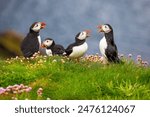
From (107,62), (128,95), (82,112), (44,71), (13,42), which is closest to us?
(82,112)

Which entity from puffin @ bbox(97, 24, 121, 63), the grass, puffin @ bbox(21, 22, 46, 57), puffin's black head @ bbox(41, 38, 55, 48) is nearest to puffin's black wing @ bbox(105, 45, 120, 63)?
puffin @ bbox(97, 24, 121, 63)

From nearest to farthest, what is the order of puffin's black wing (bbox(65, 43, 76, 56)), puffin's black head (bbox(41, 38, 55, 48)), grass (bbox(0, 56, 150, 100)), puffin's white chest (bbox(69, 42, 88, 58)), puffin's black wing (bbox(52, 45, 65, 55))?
grass (bbox(0, 56, 150, 100)) < puffin's white chest (bbox(69, 42, 88, 58)) < puffin's black wing (bbox(65, 43, 76, 56)) < puffin's black wing (bbox(52, 45, 65, 55)) < puffin's black head (bbox(41, 38, 55, 48))

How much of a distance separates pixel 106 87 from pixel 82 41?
506cm

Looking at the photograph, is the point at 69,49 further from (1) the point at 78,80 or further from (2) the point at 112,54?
(1) the point at 78,80

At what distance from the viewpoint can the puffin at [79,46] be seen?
18.0 m

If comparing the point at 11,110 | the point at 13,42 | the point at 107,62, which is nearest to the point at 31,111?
the point at 11,110

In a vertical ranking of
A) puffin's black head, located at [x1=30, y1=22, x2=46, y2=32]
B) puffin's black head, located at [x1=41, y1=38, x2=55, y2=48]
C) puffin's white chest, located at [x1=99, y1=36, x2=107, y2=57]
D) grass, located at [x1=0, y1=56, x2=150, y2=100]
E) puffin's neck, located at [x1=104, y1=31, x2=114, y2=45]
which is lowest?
grass, located at [x1=0, y1=56, x2=150, y2=100]

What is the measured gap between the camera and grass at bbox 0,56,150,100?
512 inches

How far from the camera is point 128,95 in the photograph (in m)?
12.7

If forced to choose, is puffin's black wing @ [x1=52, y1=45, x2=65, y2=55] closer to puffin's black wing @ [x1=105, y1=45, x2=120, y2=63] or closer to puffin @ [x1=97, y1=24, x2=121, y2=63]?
puffin @ [x1=97, y1=24, x2=121, y2=63]

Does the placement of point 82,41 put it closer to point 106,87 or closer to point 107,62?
point 107,62

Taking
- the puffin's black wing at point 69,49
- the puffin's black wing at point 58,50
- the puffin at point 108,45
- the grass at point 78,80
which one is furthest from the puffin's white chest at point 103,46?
the puffin's black wing at point 58,50

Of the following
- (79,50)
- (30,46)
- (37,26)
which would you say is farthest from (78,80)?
(37,26)

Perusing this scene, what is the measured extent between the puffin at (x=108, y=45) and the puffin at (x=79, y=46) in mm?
626
